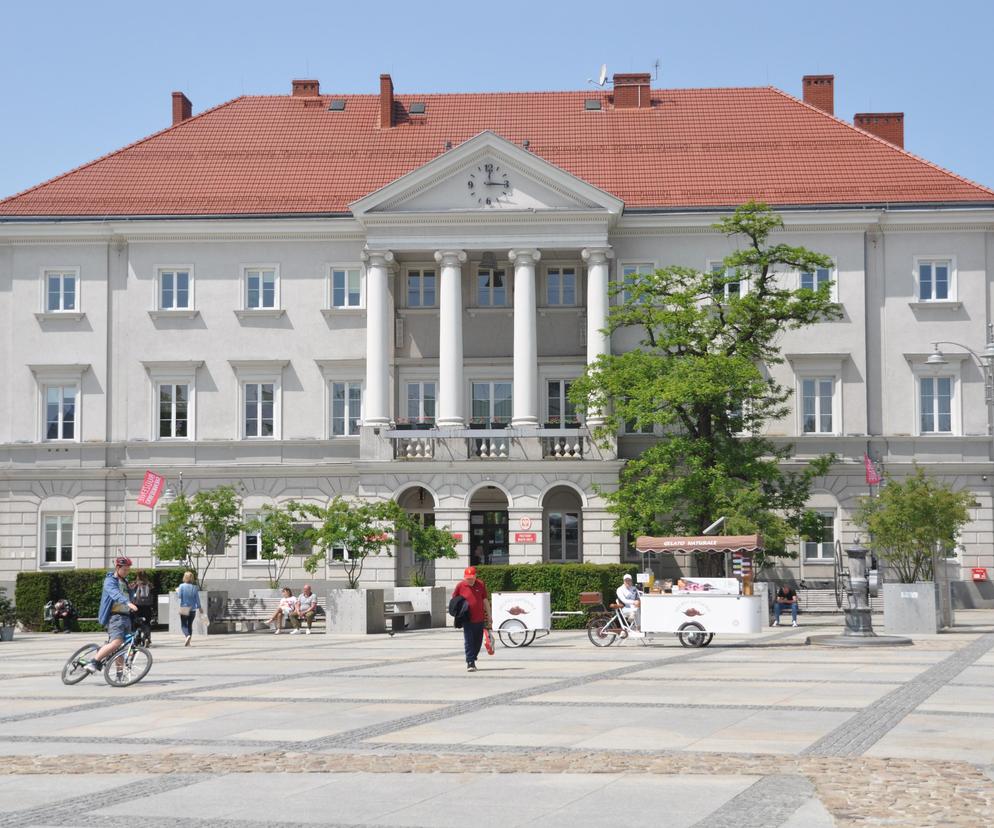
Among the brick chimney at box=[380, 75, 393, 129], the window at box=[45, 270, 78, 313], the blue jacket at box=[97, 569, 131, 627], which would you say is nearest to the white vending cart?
the blue jacket at box=[97, 569, 131, 627]

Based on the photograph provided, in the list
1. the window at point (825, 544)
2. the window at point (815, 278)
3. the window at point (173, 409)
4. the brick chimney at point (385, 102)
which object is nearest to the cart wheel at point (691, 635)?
the window at point (825, 544)

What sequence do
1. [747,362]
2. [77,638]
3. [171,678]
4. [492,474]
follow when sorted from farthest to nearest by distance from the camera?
[492,474] < [747,362] < [77,638] < [171,678]

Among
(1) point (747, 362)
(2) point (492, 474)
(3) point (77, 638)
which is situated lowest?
(3) point (77, 638)

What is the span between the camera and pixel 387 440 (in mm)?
52812

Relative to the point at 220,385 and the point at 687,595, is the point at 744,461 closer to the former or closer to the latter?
the point at 687,595

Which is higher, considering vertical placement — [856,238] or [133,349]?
[856,238]

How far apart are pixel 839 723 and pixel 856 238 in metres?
40.6

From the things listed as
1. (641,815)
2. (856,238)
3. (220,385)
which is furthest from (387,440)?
(641,815)

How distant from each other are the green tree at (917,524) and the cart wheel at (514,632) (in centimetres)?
1265

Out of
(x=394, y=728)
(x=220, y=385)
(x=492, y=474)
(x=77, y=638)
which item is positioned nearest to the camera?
(x=394, y=728)

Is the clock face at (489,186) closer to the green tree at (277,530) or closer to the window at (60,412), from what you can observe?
the green tree at (277,530)

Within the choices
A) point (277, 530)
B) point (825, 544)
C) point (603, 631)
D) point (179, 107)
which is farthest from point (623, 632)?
point (179, 107)

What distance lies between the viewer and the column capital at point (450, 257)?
53.9m

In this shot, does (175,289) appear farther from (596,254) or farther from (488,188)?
(596,254)
